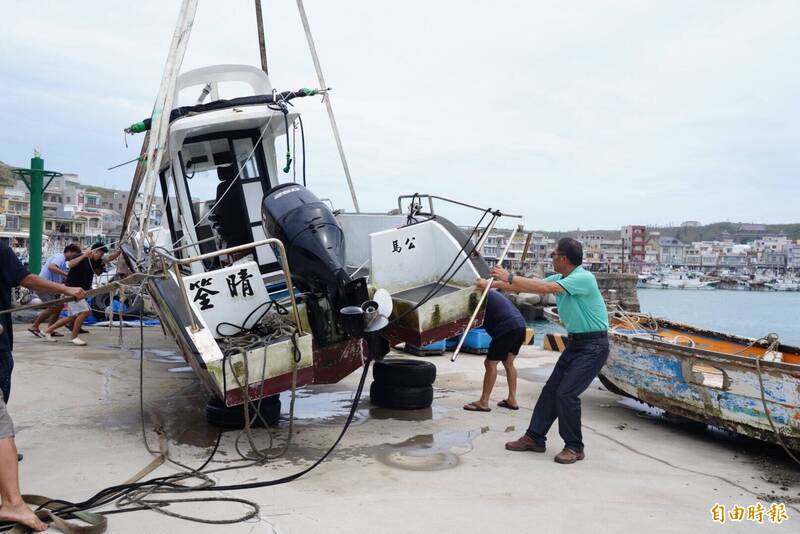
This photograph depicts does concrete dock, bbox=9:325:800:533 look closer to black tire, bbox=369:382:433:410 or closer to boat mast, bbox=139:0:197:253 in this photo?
black tire, bbox=369:382:433:410

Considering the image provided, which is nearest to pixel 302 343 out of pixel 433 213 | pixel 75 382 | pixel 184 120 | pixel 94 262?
pixel 433 213

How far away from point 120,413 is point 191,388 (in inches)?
61.7

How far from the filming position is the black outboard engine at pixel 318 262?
5355mm

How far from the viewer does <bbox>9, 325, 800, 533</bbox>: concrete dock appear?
3.99m

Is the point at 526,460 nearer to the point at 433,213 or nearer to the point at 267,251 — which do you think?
the point at 433,213

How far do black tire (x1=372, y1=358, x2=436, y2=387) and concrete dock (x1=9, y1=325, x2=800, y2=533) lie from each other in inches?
12.7

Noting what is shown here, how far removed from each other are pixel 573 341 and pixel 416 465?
1646 millimetres

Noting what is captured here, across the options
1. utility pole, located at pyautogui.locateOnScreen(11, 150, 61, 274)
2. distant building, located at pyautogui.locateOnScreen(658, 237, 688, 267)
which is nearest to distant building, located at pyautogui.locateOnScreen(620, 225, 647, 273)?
distant building, located at pyautogui.locateOnScreen(658, 237, 688, 267)

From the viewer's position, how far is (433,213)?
7141 millimetres

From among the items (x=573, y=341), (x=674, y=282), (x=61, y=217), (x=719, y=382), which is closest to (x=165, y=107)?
(x=573, y=341)

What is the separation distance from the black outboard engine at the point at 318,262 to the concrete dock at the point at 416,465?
101cm

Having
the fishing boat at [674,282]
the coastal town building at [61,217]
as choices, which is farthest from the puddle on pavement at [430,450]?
the fishing boat at [674,282]

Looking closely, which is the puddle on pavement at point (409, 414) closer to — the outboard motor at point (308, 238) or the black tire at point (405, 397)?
the black tire at point (405, 397)

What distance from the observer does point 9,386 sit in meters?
4.42
